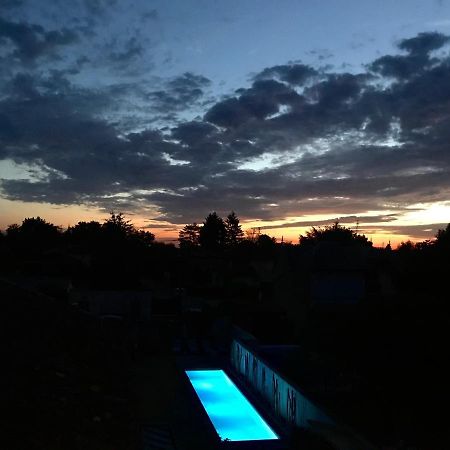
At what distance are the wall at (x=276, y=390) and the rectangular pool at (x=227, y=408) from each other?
2.52 feet

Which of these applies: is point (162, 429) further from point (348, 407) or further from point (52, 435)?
point (52, 435)

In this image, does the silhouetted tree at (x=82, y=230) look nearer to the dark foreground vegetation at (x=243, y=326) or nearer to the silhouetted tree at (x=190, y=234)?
the silhouetted tree at (x=190, y=234)

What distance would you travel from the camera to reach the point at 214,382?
23.4 m

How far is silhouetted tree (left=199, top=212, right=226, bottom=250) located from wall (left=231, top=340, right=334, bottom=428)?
7036 centimetres

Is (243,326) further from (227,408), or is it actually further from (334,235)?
(334,235)

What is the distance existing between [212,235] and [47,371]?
89.2 meters

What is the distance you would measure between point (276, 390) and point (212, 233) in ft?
259

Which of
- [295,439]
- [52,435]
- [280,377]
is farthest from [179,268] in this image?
[52,435]

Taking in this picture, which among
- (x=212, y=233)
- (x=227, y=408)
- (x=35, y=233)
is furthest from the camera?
(x=212, y=233)

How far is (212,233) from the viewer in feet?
316

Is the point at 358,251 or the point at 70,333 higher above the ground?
the point at 358,251

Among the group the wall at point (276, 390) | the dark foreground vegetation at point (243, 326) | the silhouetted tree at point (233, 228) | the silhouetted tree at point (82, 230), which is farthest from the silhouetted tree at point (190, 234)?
the wall at point (276, 390)

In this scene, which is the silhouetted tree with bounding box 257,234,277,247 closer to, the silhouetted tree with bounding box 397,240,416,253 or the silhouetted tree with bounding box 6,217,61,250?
the silhouetted tree with bounding box 6,217,61,250

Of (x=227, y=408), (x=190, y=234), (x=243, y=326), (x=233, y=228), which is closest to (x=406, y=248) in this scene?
(x=243, y=326)
